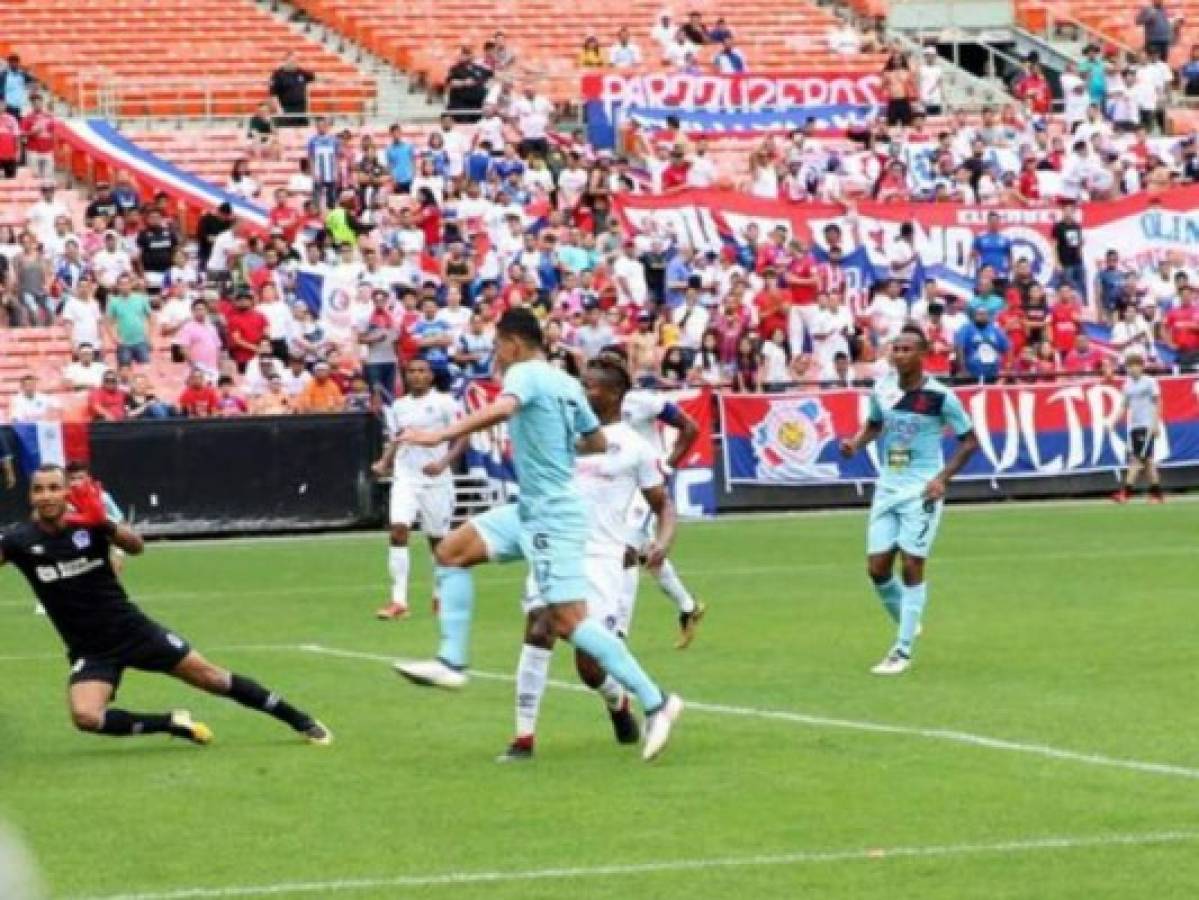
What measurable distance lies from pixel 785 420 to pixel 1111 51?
19.4 m

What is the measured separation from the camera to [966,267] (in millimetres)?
41469

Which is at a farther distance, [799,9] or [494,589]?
[799,9]

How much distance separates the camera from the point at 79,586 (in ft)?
48.3

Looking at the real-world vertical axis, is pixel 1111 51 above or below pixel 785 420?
above

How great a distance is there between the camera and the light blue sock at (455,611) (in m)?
15.0

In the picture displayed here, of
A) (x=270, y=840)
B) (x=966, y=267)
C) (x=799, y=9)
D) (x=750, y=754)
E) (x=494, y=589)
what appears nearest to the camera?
(x=270, y=840)

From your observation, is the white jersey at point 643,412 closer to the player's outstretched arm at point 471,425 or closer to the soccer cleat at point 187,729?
the soccer cleat at point 187,729

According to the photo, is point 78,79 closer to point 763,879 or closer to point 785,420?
point 785,420

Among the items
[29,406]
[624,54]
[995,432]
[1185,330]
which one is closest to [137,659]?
[29,406]

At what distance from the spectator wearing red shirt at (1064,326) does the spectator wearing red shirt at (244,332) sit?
1019 centimetres

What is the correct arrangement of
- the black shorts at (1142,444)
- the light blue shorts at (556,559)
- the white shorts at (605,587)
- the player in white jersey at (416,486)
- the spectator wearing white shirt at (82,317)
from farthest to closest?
the black shorts at (1142,444) < the spectator wearing white shirt at (82,317) < the player in white jersey at (416,486) < the white shorts at (605,587) < the light blue shorts at (556,559)

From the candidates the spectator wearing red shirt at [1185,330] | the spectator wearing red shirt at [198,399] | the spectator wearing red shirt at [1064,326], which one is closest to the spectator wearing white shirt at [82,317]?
the spectator wearing red shirt at [198,399]

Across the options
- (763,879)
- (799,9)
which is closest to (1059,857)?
(763,879)

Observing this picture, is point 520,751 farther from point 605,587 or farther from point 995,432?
point 995,432
